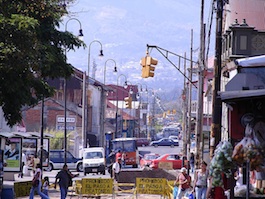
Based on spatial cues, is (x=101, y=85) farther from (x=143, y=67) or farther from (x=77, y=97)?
(x=143, y=67)

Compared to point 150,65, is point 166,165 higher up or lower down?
lower down

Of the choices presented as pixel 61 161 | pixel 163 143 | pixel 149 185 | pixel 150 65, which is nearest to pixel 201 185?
pixel 149 185

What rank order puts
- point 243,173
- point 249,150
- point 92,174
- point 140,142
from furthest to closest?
1. point 140,142
2. point 92,174
3. point 243,173
4. point 249,150

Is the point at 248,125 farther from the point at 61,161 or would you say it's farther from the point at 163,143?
the point at 163,143

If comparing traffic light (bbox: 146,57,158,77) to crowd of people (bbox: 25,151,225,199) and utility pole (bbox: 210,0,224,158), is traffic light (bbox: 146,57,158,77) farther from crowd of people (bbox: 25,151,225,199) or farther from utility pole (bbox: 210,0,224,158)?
utility pole (bbox: 210,0,224,158)

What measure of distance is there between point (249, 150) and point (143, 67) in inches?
823

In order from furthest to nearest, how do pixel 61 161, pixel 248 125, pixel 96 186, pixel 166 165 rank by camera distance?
1. pixel 61 161
2. pixel 166 165
3. pixel 96 186
4. pixel 248 125

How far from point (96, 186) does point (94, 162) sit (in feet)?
Result: 84.2

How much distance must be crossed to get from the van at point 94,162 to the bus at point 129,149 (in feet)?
16.6

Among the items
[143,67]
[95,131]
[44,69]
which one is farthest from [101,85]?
[44,69]

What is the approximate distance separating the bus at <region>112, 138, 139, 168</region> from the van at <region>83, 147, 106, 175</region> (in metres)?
5.05

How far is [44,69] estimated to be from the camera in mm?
26797

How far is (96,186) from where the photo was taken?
30.4 m

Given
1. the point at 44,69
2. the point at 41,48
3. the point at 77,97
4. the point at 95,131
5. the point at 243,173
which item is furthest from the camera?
the point at 95,131
